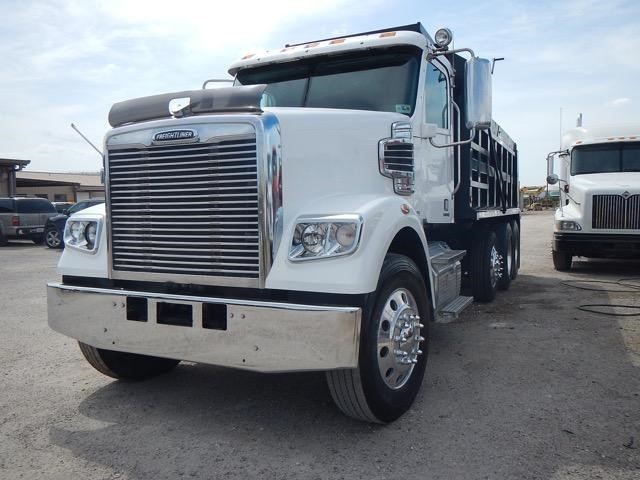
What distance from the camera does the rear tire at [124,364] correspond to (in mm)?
3998

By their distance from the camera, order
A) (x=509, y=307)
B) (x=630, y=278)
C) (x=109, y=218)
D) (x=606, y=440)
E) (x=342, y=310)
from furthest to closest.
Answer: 1. (x=630, y=278)
2. (x=509, y=307)
3. (x=109, y=218)
4. (x=606, y=440)
5. (x=342, y=310)

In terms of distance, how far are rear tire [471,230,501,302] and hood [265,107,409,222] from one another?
3.29 m

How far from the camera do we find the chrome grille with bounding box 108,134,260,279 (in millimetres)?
3203

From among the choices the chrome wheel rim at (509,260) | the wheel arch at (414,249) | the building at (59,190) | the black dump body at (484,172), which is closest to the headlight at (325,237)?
the wheel arch at (414,249)

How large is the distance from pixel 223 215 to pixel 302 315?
2.69 ft

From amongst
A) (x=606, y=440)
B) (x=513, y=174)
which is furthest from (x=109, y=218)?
(x=513, y=174)

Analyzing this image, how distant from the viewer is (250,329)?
3008 mm

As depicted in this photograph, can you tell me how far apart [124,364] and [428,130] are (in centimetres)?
311

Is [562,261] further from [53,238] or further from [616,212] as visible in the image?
[53,238]

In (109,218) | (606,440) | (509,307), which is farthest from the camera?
(509,307)

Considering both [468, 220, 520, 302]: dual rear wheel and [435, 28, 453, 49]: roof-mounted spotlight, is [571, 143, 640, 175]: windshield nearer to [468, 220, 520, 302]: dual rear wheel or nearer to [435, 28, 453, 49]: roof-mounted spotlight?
[468, 220, 520, 302]: dual rear wheel

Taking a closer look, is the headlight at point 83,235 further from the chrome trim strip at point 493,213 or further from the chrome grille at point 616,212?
the chrome grille at point 616,212

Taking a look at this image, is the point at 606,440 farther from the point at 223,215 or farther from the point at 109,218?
the point at 109,218

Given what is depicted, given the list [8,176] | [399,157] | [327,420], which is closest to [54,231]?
[8,176]
